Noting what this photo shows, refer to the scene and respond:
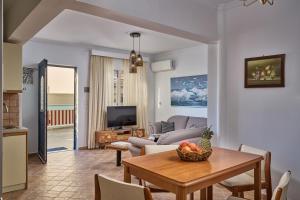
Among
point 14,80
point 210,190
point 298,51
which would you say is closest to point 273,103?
point 298,51

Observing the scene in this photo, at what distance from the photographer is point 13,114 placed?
3.79 meters

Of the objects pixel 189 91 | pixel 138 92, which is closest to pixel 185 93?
pixel 189 91

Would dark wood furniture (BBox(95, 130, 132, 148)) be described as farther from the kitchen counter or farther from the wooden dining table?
the wooden dining table

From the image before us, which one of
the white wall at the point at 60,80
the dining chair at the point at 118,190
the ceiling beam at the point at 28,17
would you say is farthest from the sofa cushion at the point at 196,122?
the white wall at the point at 60,80

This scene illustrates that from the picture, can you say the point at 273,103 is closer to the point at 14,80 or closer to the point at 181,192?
the point at 181,192

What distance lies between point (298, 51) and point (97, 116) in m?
4.80

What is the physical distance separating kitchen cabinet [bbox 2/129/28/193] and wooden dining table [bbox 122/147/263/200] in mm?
2111

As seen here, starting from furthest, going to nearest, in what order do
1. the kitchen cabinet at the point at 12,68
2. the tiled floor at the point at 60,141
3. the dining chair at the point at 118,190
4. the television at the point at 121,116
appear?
the tiled floor at the point at 60,141 < the television at the point at 121,116 < the kitchen cabinet at the point at 12,68 < the dining chair at the point at 118,190

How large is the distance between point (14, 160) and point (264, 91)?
351cm

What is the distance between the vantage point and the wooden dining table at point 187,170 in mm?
1497

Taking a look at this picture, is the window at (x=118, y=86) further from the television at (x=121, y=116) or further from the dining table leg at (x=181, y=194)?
the dining table leg at (x=181, y=194)

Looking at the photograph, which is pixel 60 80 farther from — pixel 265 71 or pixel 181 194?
pixel 181 194

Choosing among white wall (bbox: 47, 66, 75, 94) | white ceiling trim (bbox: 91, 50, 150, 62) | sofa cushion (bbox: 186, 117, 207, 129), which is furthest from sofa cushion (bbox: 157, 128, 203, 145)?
white wall (bbox: 47, 66, 75, 94)

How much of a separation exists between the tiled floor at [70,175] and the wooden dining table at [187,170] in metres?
1.24
